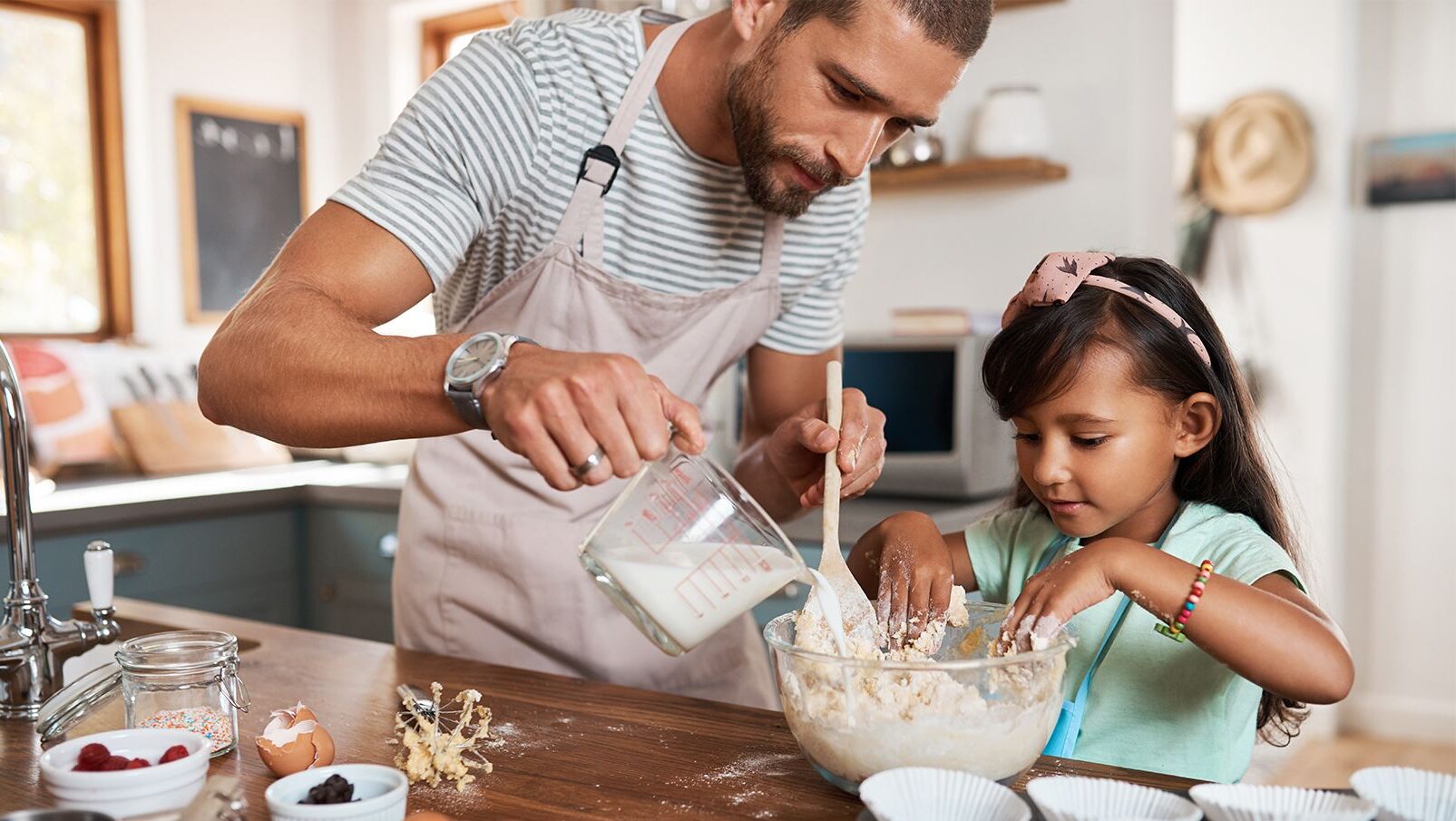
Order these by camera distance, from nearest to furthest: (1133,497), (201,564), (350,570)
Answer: (1133,497)
(201,564)
(350,570)

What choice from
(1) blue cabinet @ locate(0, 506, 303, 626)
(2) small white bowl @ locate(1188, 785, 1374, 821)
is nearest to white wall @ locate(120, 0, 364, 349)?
(1) blue cabinet @ locate(0, 506, 303, 626)

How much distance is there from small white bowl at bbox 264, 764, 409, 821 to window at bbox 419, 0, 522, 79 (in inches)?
138

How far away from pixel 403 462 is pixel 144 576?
36.1 inches

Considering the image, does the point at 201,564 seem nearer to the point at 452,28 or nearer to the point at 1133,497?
the point at 452,28

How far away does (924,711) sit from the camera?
87cm

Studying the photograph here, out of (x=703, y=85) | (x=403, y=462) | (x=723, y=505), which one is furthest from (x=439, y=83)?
(x=403, y=462)

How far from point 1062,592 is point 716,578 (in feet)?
0.97

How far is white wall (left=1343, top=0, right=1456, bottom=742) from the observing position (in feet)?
11.4

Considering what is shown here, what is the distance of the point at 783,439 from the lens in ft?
4.61

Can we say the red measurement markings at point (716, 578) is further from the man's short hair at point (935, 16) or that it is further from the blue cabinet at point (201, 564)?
the blue cabinet at point (201, 564)

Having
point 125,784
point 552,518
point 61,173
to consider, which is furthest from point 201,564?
point 125,784

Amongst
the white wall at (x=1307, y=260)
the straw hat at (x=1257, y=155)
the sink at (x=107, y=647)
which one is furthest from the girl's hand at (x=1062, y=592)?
the straw hat at (x=1257, y=155)

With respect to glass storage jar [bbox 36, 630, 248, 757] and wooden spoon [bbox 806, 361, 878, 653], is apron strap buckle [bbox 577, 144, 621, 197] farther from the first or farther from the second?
glass storage jar [bbox 36, 630, 248, 757]

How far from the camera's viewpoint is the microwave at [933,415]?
2.45 m
